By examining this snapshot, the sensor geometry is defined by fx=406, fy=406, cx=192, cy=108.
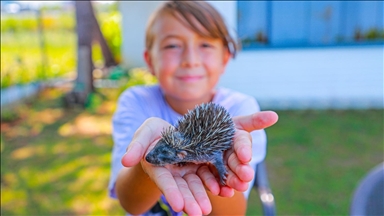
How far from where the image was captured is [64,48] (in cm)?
1106

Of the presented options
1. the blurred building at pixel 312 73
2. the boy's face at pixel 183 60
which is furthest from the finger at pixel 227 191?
the blurred building at pixel 312 73

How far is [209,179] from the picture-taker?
1421 millimetres

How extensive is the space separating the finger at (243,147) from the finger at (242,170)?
0.06 ft

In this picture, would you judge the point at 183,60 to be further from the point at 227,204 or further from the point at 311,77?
the point at 311,77

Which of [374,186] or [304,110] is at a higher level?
[374,186]

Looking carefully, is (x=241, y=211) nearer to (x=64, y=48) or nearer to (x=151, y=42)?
(x=151, y=42)

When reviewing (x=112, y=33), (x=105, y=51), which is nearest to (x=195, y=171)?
(x=105, y=51)

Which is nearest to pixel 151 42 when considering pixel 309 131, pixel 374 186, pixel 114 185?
pixel 114 185

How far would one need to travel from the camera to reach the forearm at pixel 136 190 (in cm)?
159

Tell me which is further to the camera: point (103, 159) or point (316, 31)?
point (316, 31)

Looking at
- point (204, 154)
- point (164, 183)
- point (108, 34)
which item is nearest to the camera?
point (164, 183)

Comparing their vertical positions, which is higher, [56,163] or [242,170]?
[242,170]

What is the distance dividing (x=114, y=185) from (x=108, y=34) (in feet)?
34.7

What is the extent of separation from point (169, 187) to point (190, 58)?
1.02 m
